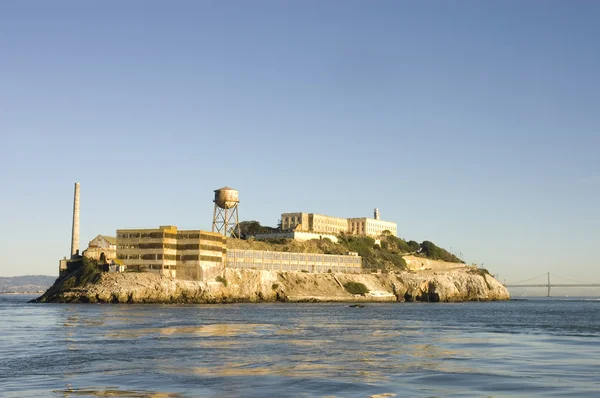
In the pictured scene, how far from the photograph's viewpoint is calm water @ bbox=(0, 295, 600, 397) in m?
35.6

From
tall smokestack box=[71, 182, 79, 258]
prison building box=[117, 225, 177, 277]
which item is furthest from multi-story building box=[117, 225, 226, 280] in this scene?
tall smokestack box=[71, 182, 79, 258]

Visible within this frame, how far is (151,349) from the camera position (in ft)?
178

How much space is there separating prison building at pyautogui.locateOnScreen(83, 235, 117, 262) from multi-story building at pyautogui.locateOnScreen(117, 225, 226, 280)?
722 cm

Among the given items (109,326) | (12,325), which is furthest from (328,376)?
(12,325)

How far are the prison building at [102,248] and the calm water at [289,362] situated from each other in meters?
93.6

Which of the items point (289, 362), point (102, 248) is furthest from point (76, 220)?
point (289, 362)

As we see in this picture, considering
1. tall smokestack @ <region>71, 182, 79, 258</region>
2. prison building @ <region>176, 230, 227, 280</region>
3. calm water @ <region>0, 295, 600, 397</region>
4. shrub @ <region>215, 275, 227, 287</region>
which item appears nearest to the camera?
calm water @ <region>0, 295, 600, 397</region>

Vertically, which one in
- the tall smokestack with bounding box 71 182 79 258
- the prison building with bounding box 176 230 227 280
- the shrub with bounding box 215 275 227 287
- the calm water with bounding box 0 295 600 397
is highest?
the tall smokestack with bounding box 71 182 79 258

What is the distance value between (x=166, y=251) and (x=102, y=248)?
22.2m

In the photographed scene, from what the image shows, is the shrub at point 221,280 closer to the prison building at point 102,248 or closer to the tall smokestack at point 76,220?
the prison building at point 102,248

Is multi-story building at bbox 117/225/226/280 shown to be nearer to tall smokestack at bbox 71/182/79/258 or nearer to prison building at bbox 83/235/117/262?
prison building at bbox 83/235/117/262

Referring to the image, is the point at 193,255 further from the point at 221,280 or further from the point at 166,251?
the point at 221,280

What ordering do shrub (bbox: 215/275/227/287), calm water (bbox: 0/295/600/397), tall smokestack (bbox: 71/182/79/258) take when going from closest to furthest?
calm water (bbox: 0/295/600/397), shrub (bbox: 215/275/227/287), tall smokestack (bbox: 71/182/79/258)

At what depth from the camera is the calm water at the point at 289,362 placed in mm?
35562
